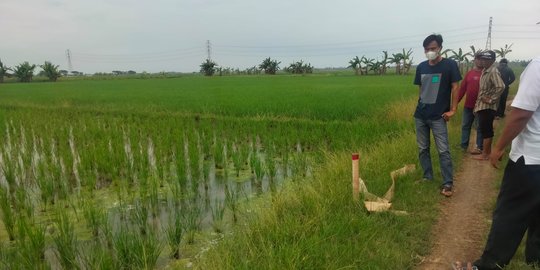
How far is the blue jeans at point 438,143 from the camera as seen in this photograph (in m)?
3.92

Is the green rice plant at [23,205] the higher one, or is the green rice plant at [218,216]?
the green rice plant at [23,205]

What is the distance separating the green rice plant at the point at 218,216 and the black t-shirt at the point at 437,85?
91.3 inches

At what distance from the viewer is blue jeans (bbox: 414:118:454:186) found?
12.9 feet

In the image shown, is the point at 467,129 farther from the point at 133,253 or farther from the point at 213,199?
the point at 133,253

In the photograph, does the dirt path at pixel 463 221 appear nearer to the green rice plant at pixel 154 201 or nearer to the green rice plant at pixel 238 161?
the green rice plant at pixel 154 201

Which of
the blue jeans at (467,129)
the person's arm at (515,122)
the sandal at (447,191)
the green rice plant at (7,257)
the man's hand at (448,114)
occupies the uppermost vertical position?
the person's arm at (515,122)

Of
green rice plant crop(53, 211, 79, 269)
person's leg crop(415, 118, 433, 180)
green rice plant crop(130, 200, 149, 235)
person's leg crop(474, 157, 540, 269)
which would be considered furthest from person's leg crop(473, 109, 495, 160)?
green rice plant crop(53, 211, 79, 269)

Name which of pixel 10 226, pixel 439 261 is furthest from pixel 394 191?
pixel 10 226

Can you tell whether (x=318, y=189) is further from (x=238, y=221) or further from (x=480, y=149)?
(x=480, y=149)

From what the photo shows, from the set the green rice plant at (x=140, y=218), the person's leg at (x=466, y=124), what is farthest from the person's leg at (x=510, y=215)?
the person's leg at (x=466, y=124)

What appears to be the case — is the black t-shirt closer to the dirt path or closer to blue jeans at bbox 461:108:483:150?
the dirt path

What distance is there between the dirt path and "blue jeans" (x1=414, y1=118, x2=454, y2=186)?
0.28 m

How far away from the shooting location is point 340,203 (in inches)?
140

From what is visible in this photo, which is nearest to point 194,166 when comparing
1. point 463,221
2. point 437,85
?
point 437,85
